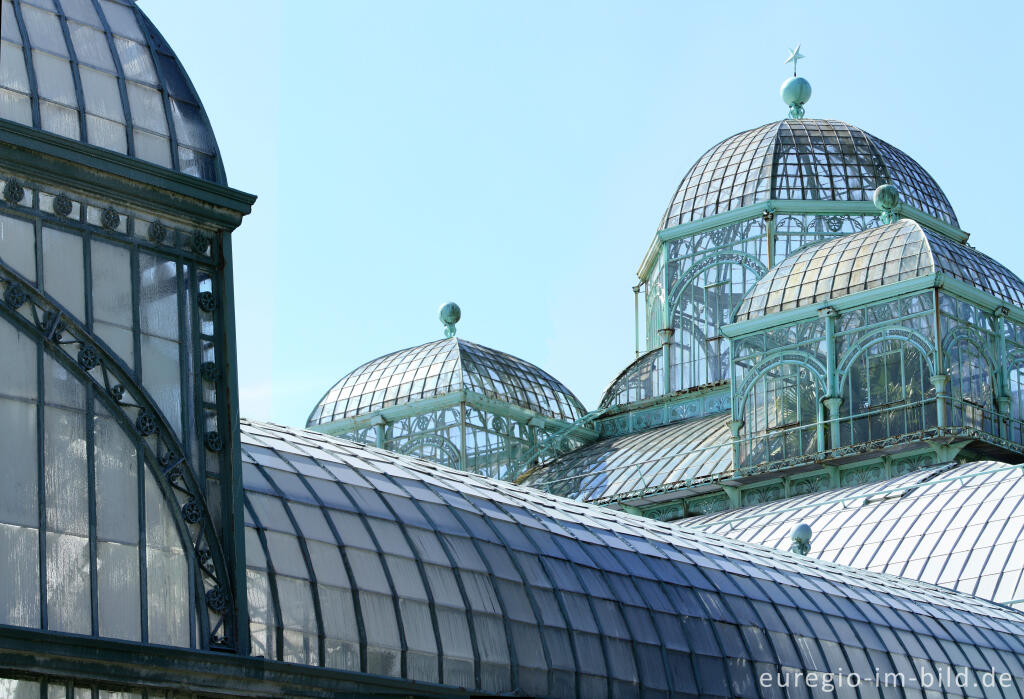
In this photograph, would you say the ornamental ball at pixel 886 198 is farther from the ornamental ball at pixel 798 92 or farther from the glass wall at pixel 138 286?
the glass wall at pixel 138 286

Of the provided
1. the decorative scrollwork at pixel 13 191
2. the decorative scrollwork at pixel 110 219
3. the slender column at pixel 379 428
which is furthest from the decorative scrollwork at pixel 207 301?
the slender column at pixel 379 428

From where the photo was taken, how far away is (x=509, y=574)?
2762 cm

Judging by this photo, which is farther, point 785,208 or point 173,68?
point 785,208

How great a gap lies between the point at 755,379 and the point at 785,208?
38.0ft

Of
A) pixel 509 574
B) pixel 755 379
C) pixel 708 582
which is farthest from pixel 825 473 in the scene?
pixel 509 574

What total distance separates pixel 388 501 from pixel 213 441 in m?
5.39

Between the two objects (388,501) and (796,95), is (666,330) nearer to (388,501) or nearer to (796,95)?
(796,95)

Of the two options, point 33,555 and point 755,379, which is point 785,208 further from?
point 33,555

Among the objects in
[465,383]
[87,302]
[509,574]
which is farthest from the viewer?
[465,383]

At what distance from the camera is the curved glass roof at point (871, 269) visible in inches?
1999

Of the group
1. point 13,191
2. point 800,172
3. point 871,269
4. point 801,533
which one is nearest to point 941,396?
point 871,269

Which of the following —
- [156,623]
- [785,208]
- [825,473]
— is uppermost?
[785,208]

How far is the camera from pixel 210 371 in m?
22.8

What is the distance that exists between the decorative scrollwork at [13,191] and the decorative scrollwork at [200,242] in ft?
7.92
